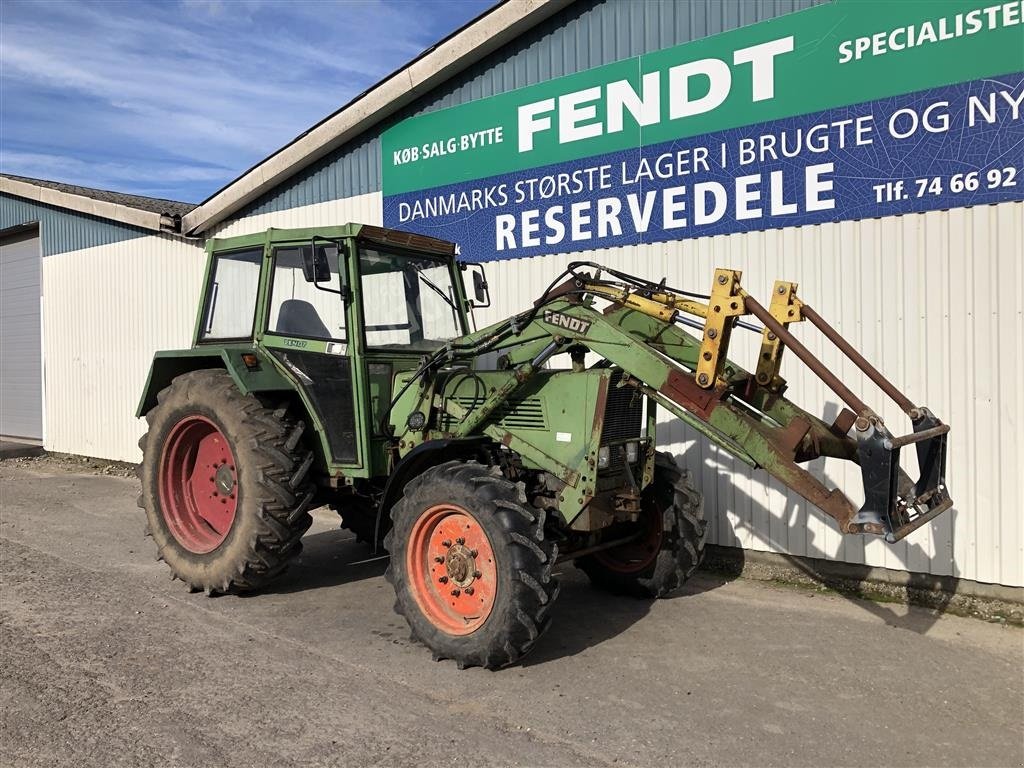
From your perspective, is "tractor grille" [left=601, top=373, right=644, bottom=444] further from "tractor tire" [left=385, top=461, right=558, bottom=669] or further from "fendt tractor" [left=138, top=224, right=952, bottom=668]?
"tractor tire" [left=385, top=461, right=558, bottom=669]

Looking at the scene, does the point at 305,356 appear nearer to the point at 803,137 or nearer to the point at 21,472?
the point at 803,137

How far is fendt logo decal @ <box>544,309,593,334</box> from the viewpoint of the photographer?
494 cm

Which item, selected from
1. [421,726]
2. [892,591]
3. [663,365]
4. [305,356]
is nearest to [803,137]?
[663,365]

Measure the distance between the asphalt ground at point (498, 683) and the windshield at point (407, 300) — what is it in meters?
1.94

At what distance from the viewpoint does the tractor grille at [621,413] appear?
16.8 feet

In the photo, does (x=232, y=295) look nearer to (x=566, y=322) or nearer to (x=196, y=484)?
(x=196, y=484)

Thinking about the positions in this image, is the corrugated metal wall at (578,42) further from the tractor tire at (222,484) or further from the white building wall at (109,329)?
the tractor tire at (222,484)

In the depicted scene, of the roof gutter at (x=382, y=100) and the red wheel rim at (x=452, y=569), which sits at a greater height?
the roof gutter at (x=382, y=100)

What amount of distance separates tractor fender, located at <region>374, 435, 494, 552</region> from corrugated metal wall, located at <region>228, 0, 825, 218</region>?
416 cm

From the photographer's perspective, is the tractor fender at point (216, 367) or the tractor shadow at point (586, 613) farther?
the tractor fender at point (216, 367)

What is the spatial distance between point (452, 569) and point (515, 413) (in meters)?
1.12

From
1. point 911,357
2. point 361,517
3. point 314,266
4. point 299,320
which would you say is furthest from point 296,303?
point 911,357

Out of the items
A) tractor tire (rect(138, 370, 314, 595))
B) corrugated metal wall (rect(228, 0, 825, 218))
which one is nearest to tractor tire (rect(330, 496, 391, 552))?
tractor tire (rect(138, 370, 314, 595))

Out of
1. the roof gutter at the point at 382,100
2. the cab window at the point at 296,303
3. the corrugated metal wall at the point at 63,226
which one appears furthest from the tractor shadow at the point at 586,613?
the corrugated metal wall at the point at 63,226
